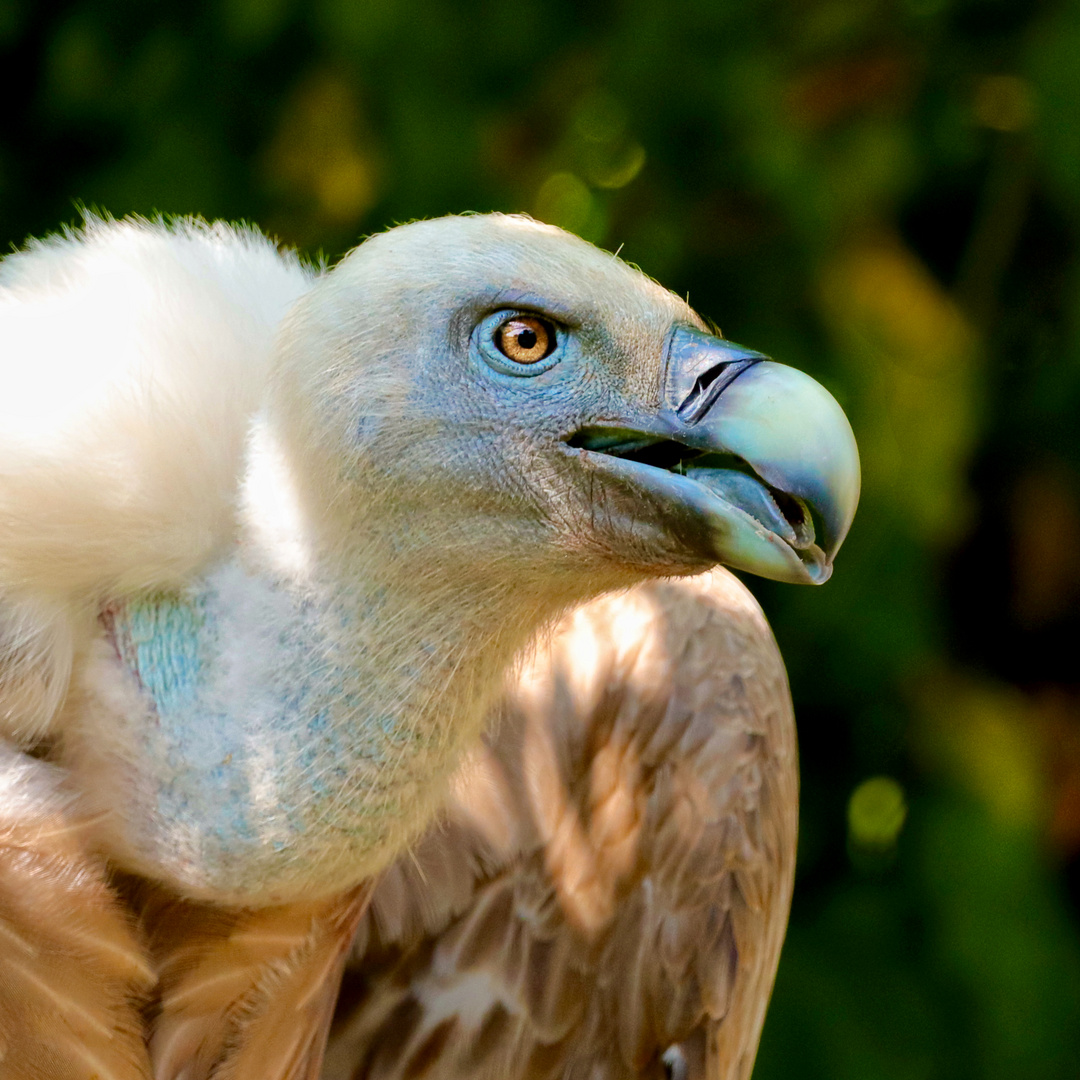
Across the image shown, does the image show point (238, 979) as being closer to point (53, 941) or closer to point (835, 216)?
point (53, 941)

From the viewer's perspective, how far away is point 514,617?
140 cm

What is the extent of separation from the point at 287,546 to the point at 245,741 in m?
0.17

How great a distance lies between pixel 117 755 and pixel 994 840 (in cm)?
183

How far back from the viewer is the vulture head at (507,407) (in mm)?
1297

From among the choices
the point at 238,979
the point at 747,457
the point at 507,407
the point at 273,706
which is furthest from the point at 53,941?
the point at 747,457

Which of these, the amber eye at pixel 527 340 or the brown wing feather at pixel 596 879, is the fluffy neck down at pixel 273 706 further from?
the brown wing feather at pixel 596 879

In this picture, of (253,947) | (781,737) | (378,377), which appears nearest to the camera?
(378,377)

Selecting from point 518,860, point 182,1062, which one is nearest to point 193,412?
point 182,1062

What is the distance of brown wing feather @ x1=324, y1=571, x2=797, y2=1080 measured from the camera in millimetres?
1863

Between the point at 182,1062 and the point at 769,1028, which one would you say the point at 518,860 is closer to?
the point at 182,1062

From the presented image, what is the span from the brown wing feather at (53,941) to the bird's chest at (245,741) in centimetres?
6

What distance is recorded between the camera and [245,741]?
1311mm

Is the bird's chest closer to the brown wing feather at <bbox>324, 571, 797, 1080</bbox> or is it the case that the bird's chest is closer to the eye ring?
the eye ring

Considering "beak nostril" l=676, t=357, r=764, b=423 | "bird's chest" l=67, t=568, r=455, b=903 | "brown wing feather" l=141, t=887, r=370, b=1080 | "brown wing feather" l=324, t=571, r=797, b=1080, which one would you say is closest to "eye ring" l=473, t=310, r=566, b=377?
"beak nostril" l=676, t=357, r=764, b=423
